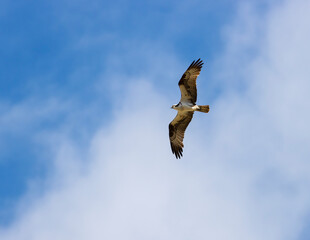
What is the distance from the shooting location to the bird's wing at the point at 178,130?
27797 mm

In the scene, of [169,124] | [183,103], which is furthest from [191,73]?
[169,124]

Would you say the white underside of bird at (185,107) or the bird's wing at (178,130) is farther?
the bird's wing at (178,130)

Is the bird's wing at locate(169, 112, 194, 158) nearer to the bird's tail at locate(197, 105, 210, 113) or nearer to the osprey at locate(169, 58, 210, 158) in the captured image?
the osprey at locate(169, 58, 210, 158)

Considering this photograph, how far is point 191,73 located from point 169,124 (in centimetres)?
351

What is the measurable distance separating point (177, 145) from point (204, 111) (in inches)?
118

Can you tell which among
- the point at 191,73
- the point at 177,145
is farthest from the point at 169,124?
the point at 191,73

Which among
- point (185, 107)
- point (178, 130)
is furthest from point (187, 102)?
point (178, 130)

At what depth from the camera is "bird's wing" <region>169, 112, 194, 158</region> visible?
27.8m

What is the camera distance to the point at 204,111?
26688 millimetres

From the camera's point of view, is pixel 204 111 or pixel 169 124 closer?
pixel 204 111

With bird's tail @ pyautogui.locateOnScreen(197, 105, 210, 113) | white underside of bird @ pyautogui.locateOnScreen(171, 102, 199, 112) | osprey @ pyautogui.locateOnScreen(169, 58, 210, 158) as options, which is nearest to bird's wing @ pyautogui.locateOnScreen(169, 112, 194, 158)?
osprey @ pyautogui.locateOnScreen(169, 58, 210, 158)

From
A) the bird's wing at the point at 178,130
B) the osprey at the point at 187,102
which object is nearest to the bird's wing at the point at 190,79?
the osprey at the point at 187,102

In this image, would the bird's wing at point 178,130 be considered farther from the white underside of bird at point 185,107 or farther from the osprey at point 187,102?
the white underside of bird at point 185,107

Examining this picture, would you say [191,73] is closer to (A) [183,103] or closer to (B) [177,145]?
(A) [183,103]
